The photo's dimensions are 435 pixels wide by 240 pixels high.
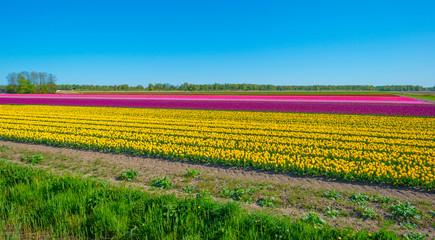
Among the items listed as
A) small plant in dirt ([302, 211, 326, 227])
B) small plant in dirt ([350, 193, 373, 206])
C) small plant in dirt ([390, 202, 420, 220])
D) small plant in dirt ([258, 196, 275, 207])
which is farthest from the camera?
small plant in dirt ([350, 193, 373, 206])

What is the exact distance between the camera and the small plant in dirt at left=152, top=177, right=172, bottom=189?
25.5 feet

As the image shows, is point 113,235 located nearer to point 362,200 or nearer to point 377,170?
point 362,200

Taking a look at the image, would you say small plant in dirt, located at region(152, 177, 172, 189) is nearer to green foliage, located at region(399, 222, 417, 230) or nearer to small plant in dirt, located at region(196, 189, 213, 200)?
small plant in dirt, located at region(196, 189, 213, 200)

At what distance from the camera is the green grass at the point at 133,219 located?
15.6 ft

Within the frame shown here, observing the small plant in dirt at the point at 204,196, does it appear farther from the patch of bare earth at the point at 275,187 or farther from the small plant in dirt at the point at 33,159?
the small plant in dirt at the point at 33,159

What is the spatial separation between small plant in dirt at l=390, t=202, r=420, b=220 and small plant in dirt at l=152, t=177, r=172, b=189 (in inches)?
241

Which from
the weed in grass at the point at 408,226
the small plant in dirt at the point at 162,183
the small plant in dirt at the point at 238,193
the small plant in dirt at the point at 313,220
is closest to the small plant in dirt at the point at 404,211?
the weed in grass at the point at 408,226

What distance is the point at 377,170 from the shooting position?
8.39m

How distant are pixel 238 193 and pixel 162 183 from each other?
2.48 meters

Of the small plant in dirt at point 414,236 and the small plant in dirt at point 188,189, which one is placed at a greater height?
the small plant in dirt at point 414,236

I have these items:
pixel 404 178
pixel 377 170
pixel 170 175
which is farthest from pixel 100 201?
pixel 404 178

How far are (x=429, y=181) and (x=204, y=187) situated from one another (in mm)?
7055

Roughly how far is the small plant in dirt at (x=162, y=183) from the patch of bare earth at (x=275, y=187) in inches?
8.5

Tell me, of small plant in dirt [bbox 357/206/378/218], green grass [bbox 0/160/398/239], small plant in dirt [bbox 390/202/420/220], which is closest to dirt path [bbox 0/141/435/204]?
small plant in dirt [bbox 390/202/420/220]
